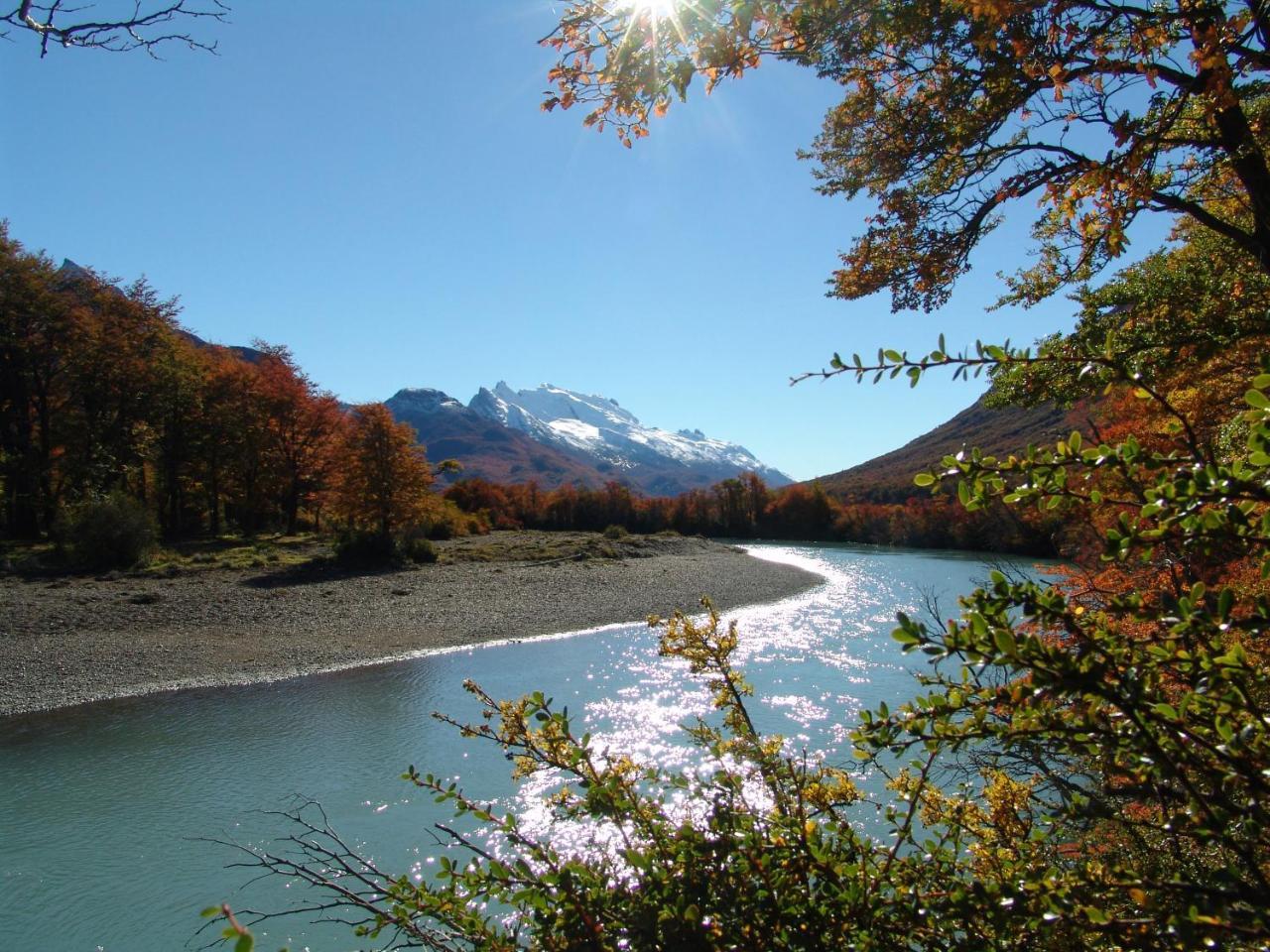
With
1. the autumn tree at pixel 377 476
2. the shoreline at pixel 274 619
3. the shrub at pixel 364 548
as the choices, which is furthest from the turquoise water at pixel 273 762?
the autumn tree at pixel 377 476

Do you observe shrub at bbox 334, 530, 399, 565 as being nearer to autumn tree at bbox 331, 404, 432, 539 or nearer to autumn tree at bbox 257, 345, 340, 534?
autumn tree at bbox 331, 404, 432, 539

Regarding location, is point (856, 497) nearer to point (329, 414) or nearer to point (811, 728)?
point (329, 414)

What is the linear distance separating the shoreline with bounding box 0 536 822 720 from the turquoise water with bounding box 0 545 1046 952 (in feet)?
3.56

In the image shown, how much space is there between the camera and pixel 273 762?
32.9 feet

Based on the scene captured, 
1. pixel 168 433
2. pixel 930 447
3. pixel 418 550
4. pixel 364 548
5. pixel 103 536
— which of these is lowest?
pixel 418 550

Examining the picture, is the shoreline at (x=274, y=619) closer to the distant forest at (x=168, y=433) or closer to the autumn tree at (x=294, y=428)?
the distant forest at (x=168, y=433)

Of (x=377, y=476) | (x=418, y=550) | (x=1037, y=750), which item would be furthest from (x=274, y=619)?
(x=1037, y=750)

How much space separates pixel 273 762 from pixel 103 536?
19310 mm

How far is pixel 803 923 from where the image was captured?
191cm

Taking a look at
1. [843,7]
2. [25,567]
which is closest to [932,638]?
[843,7]

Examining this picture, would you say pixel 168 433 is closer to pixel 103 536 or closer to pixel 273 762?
pixel 103 536

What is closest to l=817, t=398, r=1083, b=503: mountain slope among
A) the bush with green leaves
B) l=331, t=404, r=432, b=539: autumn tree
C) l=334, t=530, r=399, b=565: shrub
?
l=331, t=404, r=432, b=539: autumn tree

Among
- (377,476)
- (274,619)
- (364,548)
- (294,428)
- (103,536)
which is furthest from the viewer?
(294,428)

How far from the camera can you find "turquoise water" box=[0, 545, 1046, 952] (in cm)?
683
